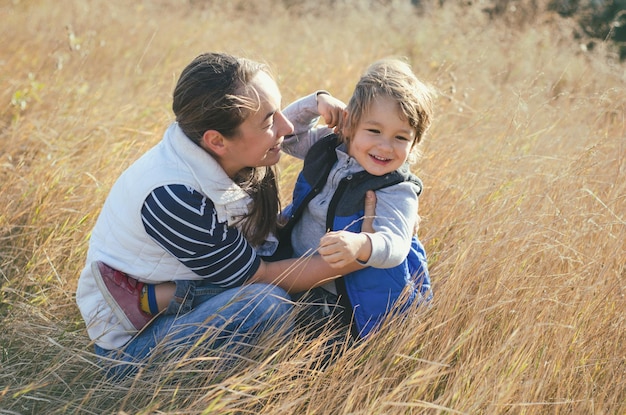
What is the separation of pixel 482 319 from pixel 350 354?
1.47 ft

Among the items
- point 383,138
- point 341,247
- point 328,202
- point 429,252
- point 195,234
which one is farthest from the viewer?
point 429,252

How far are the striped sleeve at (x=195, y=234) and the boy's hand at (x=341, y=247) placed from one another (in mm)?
346

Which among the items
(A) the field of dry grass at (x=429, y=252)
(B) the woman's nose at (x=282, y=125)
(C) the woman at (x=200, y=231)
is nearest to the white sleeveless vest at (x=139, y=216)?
(C) the woman at (x=200, y=231)

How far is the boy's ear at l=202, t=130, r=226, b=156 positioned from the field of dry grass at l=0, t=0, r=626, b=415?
510mm

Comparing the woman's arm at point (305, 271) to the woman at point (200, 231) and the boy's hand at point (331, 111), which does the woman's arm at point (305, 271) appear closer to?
the woman at point (200, 231)

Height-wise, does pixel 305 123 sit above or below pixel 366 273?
above

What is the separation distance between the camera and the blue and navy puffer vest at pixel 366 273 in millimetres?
2336

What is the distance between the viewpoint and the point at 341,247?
6.63 feet

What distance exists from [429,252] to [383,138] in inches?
31.0

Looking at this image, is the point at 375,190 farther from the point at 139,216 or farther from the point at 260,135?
the point at 139,216

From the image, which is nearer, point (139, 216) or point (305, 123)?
point (139, 216)

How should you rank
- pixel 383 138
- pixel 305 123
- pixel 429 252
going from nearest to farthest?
pixel 383 138 → pixel 305 123 → pixel 429 252

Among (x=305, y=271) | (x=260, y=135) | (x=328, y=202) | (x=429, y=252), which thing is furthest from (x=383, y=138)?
(x=429, y=252)

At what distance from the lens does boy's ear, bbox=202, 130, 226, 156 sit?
2.24 m
